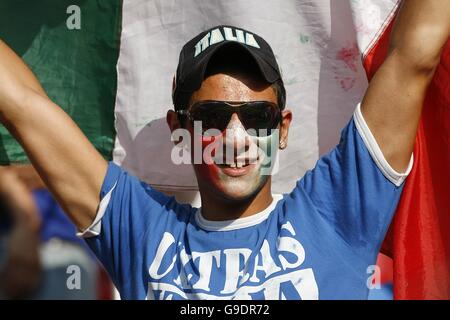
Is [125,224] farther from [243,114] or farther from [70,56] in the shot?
[70,56]

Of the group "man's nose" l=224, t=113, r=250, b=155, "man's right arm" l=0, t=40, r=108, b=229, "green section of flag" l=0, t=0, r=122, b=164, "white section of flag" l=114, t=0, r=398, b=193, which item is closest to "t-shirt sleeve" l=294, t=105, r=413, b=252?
"man's nose" l=224, t=113, r=250, b=155

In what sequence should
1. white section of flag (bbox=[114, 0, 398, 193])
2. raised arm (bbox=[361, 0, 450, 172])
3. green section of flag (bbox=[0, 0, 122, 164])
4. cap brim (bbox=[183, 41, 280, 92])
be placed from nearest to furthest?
raised arm (bbox=[361, 0, 450, 172]) → cap brim (bbox=[183, 41, 280, 92]) → white section of flag (bbox=[114, 0, 398, 193]) → green section of flag (bbox=[0, 0, 122, 164])

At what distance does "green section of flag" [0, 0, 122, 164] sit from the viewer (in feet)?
10.5

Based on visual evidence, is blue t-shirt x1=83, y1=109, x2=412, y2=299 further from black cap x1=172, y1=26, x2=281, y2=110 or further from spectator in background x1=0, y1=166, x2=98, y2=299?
spectator in background x1=0, y1=166, x2=98, y2=299

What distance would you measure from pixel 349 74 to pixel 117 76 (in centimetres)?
81

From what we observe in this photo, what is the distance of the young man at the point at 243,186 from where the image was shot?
2.50 m

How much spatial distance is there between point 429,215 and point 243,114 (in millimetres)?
642

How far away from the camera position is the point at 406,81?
2498mm

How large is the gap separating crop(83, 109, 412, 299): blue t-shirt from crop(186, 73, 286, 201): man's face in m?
0.11

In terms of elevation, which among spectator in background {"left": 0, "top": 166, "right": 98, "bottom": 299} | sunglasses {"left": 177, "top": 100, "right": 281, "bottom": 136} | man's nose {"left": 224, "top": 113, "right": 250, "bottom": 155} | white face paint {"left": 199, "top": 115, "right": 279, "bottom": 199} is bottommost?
spectator in background {"left": 0, "top": 166, "right": 98, "bottom": 299}

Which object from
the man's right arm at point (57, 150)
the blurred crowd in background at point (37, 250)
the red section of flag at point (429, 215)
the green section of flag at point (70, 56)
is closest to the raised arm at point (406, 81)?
the red section of flag at point (429, 215)

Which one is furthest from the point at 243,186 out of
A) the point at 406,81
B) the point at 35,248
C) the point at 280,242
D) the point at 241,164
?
the point at 35,248
